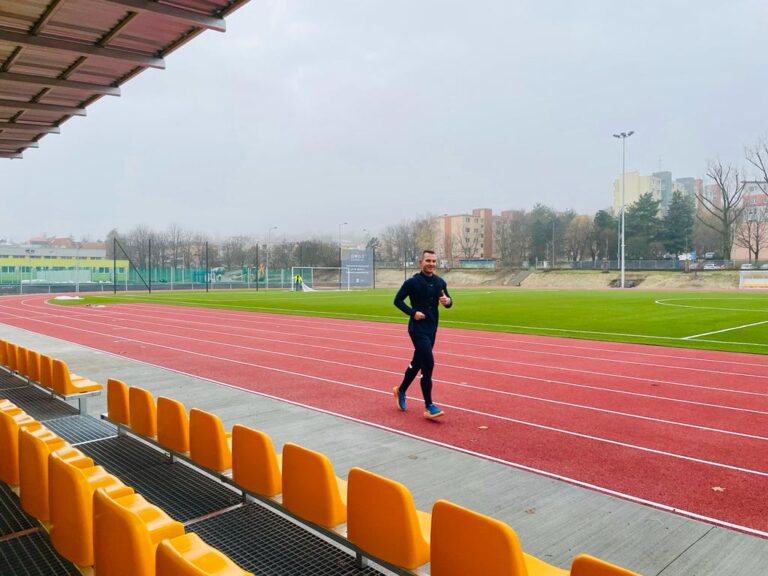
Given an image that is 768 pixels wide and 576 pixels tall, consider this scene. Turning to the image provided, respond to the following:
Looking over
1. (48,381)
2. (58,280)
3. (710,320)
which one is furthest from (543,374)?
(58,280)

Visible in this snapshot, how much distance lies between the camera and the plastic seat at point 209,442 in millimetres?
4391

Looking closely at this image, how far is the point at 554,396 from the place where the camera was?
30.0 feet

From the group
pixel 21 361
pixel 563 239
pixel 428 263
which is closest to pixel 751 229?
pixel 563 239

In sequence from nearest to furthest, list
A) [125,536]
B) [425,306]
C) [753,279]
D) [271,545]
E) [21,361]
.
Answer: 1. [125,536]
2. [271,545]
3. [425,306]
4. [21,361]
5. [753,279]

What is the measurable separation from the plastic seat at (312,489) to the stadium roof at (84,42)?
5073mm

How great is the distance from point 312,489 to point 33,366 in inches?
271

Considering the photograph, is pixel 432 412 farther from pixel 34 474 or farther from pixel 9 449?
pixel 34 474

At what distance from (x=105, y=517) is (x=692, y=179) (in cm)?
18866

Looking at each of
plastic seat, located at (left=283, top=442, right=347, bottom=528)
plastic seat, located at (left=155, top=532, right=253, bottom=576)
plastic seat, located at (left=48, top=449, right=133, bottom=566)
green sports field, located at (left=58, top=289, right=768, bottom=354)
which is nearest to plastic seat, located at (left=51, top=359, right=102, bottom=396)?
plastic seat, located at (left=48, top=449, right=133, bottom=566)

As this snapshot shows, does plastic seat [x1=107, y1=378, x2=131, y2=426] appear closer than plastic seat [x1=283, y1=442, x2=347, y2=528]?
No

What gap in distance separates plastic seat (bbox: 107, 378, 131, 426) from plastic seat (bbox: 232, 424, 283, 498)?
7.52 feet

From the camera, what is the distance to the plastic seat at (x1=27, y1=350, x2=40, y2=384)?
27.4ft

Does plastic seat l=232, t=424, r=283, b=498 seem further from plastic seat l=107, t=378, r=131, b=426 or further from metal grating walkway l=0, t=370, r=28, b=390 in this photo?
metal grating walkway l=0, t=370, r=28, b=390

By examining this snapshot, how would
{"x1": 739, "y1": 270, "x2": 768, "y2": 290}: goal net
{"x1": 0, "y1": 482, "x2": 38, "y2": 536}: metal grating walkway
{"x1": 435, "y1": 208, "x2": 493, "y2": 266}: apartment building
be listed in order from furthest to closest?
1. {"x1": 435, "y1": 208, "x2": 493, "y2": 266}: apartment building
2. {"x1": 739, "y1": 270, "x2": 768, "y2": 290}: goal net
3. {"x1": 0, "y1": 482, "x2": 38, "y2": 536}: metal grating walkway
